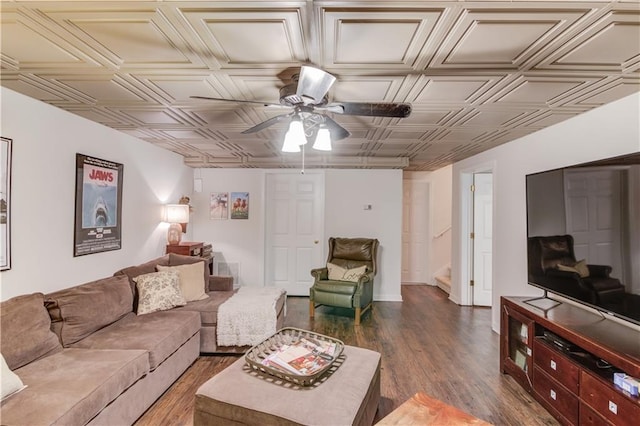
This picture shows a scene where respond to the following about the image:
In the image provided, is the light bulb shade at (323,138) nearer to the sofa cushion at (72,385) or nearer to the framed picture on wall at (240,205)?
the sofa cushion at (72,385)

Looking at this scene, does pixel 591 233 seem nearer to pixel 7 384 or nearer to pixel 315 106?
pixel 315 106

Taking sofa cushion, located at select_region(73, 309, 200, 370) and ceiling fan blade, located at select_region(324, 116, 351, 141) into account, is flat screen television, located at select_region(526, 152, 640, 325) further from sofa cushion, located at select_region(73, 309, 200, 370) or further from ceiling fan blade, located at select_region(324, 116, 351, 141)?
sofa cushion, located at select_region(73, 309, 200, 370)

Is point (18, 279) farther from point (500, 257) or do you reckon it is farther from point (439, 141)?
point (500, 257)

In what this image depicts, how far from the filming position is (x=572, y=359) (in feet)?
6.67

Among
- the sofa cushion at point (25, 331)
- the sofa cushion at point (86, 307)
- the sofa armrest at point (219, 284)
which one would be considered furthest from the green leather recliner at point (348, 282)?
the sofa cushion at point (25, 331)

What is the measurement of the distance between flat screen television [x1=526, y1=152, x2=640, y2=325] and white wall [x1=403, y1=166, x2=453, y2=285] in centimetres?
345

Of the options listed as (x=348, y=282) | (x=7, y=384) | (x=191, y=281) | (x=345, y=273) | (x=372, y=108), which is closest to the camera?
(x=7, y=384)

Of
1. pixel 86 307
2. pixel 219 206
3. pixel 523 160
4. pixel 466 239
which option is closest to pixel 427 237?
pixel 466 239

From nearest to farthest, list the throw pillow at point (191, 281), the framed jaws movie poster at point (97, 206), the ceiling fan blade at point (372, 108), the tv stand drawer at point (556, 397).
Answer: the ceiling fan blade at point (372, 108) < the tv stand drawer at point (556, 397) < the framed jaws movie poster at point (97, 206) < the throw pillow at point (191, 281)

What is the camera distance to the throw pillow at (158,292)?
9.53ft

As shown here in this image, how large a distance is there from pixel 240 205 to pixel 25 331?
359 cm

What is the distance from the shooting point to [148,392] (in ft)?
7.21

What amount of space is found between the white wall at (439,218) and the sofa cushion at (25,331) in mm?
5640

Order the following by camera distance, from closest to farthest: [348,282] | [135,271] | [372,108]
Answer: [372,108]
[135,271]
[348,282]
